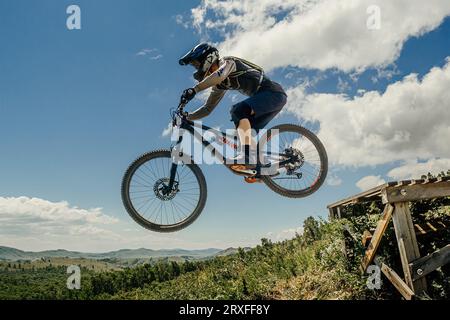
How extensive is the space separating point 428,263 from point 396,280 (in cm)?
100

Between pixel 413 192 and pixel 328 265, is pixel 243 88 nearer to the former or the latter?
pixel 413 192

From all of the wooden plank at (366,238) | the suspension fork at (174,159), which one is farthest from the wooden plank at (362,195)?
the suspension fork at (174,159)

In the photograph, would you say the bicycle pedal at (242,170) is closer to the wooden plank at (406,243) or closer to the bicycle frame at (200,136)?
the bicycle frame at (200,136)

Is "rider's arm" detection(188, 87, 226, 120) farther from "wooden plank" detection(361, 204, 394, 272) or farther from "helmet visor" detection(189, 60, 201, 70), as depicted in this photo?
"wooden plank" detection(361, 204, 394, 272)

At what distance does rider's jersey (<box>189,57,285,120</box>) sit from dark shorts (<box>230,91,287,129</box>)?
13cm

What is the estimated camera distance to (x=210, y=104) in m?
7.16

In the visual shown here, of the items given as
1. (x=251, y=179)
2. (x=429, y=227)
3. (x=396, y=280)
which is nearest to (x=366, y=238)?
(x=429, y=227)

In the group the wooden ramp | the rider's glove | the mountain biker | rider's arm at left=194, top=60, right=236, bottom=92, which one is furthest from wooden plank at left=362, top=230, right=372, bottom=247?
the rider's glove

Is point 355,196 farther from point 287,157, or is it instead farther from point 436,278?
point 287,157

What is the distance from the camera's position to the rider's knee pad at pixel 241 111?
6.59 meters

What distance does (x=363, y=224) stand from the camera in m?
13.0
